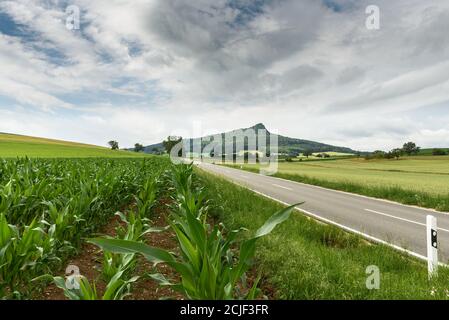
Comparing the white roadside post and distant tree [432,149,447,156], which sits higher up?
distant tree [432,149,447,156]

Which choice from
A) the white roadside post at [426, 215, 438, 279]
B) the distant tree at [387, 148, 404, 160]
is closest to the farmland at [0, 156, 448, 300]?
the white roadside post at [426, 215, 438, 279]

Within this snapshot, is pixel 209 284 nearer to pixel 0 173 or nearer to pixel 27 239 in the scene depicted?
pixel 27 239

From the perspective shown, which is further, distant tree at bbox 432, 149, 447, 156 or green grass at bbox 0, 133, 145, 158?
distant tree at bbox 432, 149, 447, 156

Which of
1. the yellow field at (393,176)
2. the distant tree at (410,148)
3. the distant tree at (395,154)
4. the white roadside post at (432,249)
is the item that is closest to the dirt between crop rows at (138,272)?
the white roadside post at (432,249)

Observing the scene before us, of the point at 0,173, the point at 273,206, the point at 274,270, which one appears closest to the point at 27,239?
the point at 274,270

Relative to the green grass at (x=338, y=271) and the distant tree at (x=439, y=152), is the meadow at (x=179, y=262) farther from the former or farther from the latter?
the distant tree at (x=439, y=152)

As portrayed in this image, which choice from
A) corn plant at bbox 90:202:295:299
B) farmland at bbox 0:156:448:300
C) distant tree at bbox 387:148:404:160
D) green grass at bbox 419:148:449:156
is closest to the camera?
corn plant at bbox 90:202:295:299

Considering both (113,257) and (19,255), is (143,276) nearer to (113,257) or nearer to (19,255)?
(113,257)

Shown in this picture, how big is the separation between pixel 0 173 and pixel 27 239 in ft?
28.4

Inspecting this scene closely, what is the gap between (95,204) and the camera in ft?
20.5

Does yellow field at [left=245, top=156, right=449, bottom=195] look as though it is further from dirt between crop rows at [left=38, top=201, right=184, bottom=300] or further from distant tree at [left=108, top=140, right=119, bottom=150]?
distant tree at [left=108, top=140, right=119, bottom=150]
